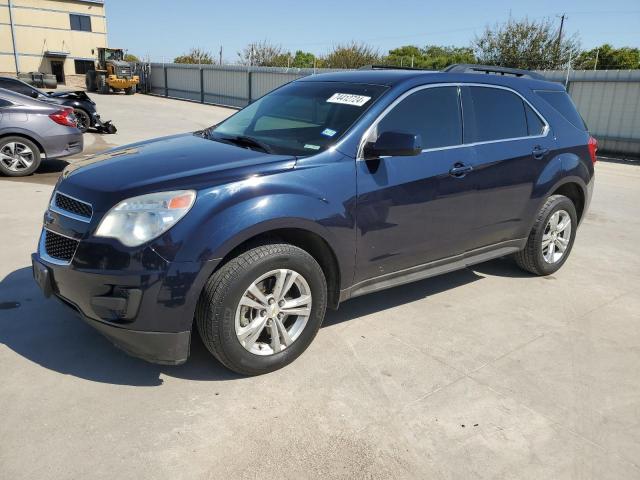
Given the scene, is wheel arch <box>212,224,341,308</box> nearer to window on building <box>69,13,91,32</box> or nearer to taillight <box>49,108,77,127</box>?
taillight <box>49,108,77,127</box>

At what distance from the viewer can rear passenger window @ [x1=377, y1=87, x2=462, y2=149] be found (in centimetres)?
369

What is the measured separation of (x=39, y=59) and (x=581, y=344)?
54.6 meters

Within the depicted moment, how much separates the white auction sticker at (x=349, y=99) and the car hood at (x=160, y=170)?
758mm

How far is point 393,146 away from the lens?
3.33 m

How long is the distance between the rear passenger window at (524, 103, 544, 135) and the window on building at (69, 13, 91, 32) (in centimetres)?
5457

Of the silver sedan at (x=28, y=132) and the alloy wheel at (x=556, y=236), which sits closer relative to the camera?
the alloy wheel at (x=556, y=236)

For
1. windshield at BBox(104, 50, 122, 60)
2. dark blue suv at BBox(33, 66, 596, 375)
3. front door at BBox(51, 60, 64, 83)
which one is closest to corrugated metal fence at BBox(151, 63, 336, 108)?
windshield at BBox(104, 50, 122, 60)

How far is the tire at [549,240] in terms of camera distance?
15.9 ft

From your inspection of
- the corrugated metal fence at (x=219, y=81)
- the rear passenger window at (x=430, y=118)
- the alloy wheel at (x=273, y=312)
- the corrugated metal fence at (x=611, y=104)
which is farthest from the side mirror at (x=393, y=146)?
the corrugated metal fence at (x=219, y=81)

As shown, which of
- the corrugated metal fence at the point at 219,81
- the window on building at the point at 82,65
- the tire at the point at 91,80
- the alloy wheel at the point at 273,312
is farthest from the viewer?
the window on building at the point at 82,65

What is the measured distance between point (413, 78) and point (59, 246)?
259cm

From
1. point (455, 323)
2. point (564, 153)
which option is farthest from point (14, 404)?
point (564, 153)

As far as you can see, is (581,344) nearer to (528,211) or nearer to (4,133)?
(528,211)

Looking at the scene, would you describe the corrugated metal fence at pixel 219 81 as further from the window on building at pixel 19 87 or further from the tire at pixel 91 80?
the window on building at pixel 19 87
